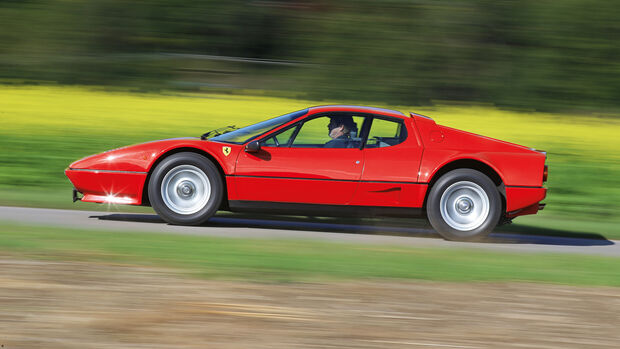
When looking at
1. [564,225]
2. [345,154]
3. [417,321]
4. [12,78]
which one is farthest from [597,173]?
[12,78]

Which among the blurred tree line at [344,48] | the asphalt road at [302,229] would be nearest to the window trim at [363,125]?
the asphalt road at [302,229]

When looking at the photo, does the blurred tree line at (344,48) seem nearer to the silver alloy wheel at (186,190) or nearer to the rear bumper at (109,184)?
the silver alloy wheel at (186,190)

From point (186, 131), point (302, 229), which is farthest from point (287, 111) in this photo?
point (302, 229)

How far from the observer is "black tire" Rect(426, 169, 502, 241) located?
7.49m

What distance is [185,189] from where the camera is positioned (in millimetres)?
7523

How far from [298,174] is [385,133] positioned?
3.34ft

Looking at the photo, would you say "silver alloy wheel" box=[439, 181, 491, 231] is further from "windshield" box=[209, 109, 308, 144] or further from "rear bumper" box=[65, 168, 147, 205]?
"rear bumper" box=[65, 168, 147, 205]

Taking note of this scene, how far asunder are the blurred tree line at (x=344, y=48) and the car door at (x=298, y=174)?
437 inches

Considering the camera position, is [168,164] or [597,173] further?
[597,173]

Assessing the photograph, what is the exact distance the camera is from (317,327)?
14.3 ft

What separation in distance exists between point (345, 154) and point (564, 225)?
3.54 meters

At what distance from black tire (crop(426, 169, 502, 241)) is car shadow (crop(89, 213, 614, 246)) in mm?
354

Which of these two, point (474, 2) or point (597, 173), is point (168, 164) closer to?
point (597, 173)

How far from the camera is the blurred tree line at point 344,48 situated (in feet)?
60.5
